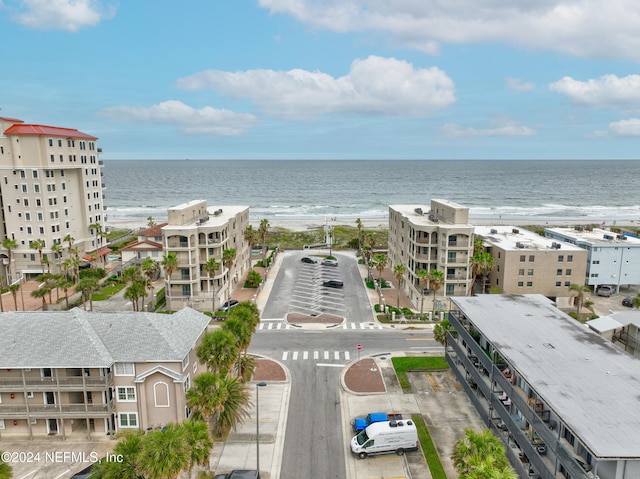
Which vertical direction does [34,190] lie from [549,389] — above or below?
above

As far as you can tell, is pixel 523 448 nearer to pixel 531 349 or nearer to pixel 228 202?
pixel 531 349

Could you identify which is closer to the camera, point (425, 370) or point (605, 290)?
point (425, 370)

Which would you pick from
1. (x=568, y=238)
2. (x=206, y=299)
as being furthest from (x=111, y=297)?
(x=568, y=238)

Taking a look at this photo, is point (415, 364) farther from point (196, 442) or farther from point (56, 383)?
point (56, 383)

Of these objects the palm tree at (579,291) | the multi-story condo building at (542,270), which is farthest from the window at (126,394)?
the palm tree at (579,291)

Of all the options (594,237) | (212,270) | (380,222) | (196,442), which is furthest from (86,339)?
(380,222)

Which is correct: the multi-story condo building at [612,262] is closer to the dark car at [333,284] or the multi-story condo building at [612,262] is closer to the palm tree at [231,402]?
the dark car at [333,284]
